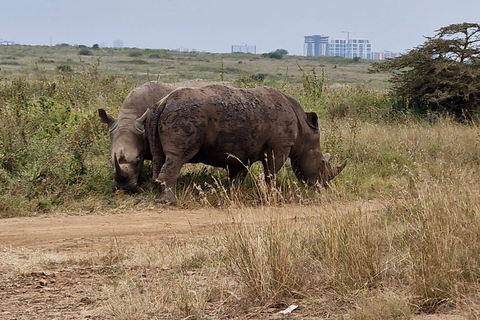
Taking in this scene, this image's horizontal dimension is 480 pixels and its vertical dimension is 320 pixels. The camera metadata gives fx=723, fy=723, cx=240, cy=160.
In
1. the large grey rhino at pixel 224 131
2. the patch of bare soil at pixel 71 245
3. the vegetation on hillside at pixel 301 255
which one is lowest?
the patch of bare soil at pixel 71 245

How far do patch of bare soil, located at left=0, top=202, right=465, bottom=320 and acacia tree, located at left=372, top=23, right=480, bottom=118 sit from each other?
848 cm

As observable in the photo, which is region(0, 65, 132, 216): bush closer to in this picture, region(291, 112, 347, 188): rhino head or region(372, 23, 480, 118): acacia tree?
region(291, 112, 347, 188): rhino head

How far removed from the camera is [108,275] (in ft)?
21.5

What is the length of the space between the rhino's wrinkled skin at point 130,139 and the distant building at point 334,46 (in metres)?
143

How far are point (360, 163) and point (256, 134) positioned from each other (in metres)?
3.08

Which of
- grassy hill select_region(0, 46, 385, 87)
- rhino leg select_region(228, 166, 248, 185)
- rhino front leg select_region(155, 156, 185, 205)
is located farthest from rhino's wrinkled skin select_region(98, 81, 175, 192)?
grassy hill select_region(0, 46, 385, 87)

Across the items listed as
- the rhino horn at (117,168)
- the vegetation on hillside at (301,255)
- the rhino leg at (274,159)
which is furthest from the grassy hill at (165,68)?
the vegetation on hillside at (301,255)

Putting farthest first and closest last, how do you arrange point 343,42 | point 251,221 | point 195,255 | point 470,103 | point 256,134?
point 343,42, point 470,103, point 256,134, point 195,255, point 251,221

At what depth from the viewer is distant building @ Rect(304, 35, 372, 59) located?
15625cm

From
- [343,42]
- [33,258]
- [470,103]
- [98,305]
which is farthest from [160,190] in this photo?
[343,42]

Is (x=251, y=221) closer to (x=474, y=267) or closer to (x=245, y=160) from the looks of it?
(x=474, y=267)

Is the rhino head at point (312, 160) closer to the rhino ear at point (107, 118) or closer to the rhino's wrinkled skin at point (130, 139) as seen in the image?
the rhino's wrinkled skin at point (130, 139)

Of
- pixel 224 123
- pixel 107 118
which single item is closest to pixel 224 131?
pixel 224 123

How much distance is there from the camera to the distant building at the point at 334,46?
15625cm
